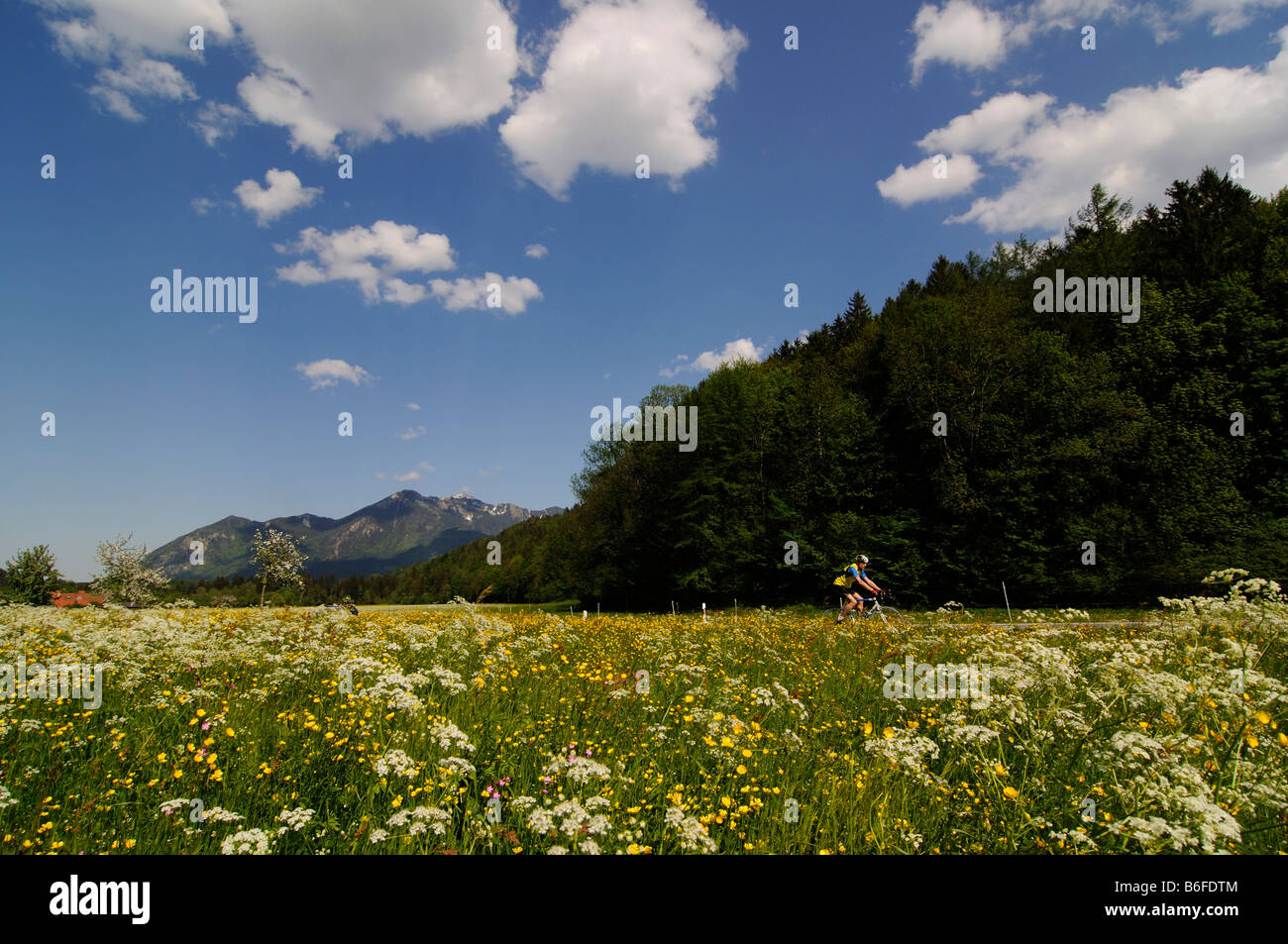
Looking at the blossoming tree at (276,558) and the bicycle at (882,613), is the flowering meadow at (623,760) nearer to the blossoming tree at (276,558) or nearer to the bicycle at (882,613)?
the bicycle at (882,613)

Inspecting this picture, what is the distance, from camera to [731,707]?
589 cm

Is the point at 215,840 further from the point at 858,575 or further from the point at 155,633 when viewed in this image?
the point at 858,575

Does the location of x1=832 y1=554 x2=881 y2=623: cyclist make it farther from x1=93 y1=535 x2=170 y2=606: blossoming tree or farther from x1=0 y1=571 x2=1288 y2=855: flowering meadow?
x1=93 y1=535 x2=170 y2=606: blossoming tree

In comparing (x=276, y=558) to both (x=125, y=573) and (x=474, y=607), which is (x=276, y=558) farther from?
(x=474, y=607)

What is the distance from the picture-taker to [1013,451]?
115 ft

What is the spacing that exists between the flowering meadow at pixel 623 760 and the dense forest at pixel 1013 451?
30.7 meters


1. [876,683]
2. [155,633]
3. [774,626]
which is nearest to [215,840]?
[155,633]

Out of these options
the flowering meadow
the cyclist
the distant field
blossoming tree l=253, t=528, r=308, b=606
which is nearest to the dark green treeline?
the distant field

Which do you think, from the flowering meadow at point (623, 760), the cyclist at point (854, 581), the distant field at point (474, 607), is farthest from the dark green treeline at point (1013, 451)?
the flowering meadow at point (623, 760)

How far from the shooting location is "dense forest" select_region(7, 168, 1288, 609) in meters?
A: 31.4

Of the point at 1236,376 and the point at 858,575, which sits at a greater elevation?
the point at 1236,376

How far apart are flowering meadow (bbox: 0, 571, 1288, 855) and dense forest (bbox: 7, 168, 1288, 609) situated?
30707 millimetres
